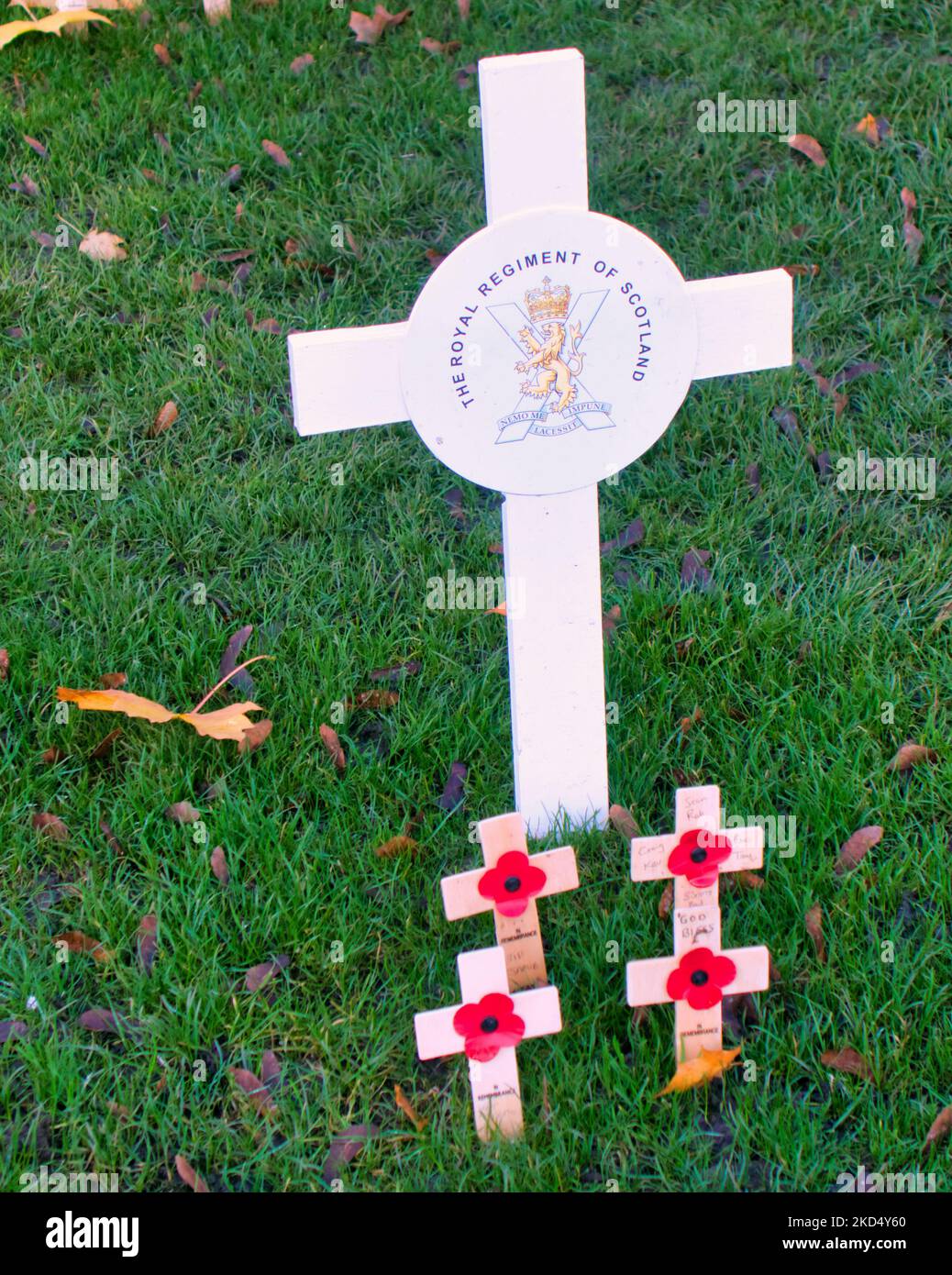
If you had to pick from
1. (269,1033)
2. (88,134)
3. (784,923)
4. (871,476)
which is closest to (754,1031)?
(784,923)

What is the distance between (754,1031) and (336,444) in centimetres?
211

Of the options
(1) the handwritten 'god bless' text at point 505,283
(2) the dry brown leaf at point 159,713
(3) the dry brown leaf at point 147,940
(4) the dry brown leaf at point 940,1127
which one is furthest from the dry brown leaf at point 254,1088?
(1) the handwritten 'god bless' text at point 505,283

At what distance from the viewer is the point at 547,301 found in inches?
99.1

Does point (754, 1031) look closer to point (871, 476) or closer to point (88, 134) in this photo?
point (871, 476)

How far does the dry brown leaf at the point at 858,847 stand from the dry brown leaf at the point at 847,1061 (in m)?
0.46

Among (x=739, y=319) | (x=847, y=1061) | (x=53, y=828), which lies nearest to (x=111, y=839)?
(x=53, y=828)

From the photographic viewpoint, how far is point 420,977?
9.18 feet

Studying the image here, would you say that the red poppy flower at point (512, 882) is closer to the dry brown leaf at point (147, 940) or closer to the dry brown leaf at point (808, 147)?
the dry brown leaf at point (147, 940)

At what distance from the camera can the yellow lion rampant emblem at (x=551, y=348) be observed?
8.26ft

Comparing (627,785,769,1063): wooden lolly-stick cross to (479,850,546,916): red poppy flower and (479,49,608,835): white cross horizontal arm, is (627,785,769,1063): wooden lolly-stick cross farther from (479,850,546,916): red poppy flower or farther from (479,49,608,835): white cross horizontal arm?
(479,49,608,835): white cross horizontal arm

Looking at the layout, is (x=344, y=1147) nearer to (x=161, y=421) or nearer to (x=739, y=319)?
(x=739, y=319)

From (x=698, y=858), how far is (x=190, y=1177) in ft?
3.57

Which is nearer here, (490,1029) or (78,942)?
(490,1029)

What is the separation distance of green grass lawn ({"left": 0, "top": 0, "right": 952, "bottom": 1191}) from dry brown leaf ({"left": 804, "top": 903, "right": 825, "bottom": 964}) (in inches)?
0.8
